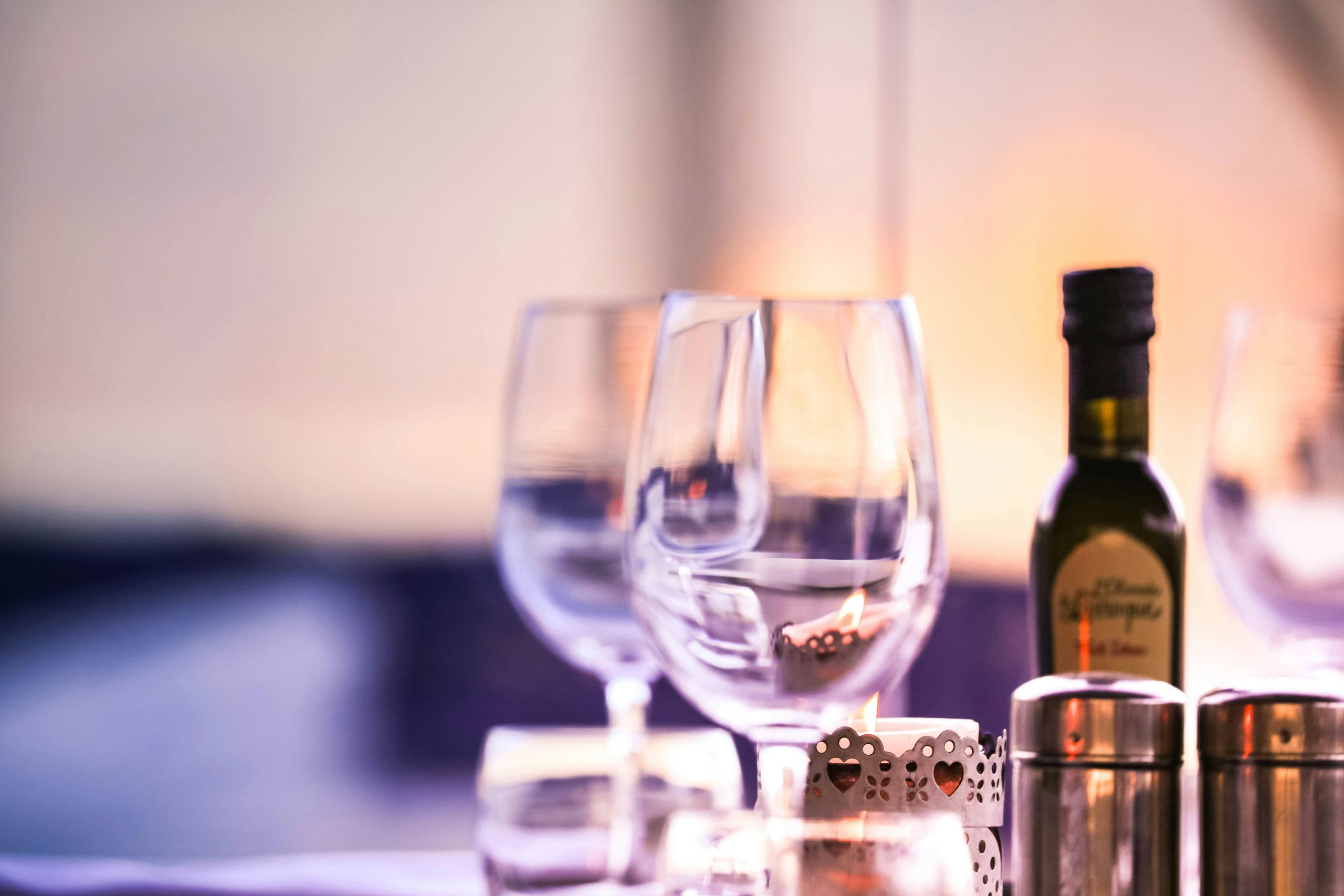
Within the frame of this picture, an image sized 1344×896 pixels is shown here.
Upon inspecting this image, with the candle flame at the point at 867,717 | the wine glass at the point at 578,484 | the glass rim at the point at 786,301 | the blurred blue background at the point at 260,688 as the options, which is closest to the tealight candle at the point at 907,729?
the candle flame at the point at 867,717

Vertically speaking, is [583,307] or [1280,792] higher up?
[583,307]

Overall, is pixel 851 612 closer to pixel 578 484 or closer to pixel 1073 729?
pixel 1073 729

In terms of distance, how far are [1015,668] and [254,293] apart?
1154 millimetres

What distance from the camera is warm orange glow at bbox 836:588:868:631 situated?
362 mm

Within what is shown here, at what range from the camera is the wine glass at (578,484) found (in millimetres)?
657

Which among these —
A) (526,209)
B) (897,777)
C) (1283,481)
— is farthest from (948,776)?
(526,209)

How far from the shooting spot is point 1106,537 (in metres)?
0.52

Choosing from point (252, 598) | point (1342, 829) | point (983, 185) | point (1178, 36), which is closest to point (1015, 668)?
point (983, 185)

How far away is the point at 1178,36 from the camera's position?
6.68 feet

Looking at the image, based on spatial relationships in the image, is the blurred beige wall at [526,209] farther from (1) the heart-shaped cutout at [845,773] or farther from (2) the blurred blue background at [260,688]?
(1) the heart-shaped cutout at [845,773]

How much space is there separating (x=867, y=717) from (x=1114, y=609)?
0.15m

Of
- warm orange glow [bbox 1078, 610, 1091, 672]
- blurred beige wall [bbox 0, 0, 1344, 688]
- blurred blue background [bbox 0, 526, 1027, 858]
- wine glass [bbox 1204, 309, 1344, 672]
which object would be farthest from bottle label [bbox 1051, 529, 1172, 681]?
blurred beige wall [bbox 0, 0, 1344, 688]

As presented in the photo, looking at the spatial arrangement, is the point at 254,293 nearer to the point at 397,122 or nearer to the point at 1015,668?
the point at 397,122

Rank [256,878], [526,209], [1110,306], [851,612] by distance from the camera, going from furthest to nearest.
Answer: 1. [526,209]
2. [256,878]
3. [1110,306]
4. [851,612]
